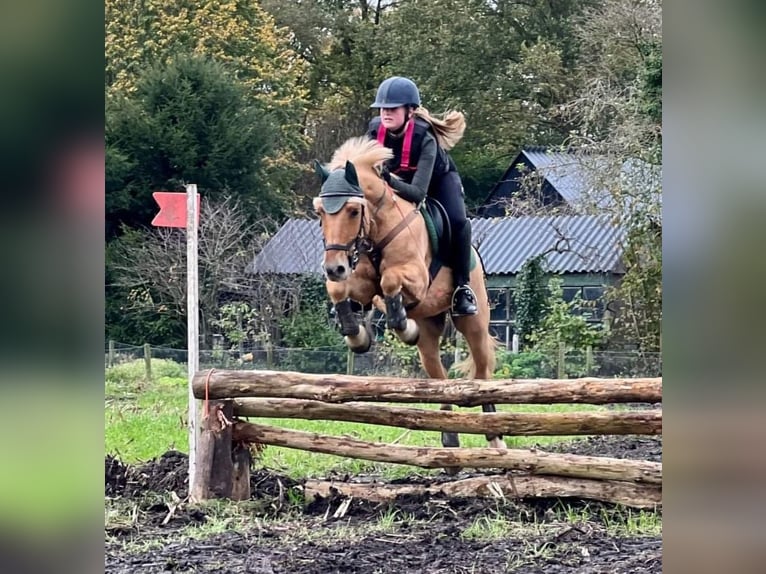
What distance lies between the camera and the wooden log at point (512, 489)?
3.66 m

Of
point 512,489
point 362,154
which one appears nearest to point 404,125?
point 362,154

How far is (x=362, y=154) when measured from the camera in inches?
148

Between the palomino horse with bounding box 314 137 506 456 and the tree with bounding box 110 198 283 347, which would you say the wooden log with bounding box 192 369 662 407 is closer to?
the palomino horse with bounding box 314 137 506 456

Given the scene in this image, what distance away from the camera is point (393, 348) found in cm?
814

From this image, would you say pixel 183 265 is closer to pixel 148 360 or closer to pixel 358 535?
pixel 148 360

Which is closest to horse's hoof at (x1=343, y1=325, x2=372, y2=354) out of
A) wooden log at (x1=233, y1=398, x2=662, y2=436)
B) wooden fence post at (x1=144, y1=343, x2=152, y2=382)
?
wooden log at (x1=233, y1=398, x2=662, y2=436)

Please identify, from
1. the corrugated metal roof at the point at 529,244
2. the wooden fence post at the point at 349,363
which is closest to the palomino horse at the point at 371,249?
the wooden fence post at the point at 349,363

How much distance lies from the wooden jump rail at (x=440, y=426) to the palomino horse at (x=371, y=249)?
0.35 m

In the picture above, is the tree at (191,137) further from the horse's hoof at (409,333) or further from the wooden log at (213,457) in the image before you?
the wooden log at (213,457)

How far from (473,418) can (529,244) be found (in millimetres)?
5646

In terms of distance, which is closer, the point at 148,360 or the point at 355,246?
the point at 355,246
